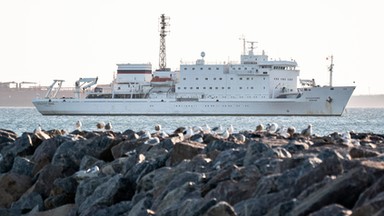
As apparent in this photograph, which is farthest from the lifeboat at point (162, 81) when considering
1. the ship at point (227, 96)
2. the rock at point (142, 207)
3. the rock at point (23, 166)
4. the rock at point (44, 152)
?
the rock at point (142, 207)

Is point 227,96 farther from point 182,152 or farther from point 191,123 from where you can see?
Answer: point 182,152

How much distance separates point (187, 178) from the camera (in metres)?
9.65

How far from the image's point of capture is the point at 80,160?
13320mm

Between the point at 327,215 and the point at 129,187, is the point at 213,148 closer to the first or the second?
the point at 129,187

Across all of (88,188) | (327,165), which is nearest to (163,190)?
(88,188)

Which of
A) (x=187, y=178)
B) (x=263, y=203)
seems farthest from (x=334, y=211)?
(x=187, y=178)

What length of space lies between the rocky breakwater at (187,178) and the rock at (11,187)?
0.01 meters

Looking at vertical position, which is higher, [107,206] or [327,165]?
[327,165]

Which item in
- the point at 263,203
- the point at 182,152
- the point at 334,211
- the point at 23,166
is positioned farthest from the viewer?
the point at 23,166

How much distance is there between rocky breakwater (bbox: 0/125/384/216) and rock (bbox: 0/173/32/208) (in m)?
0.01

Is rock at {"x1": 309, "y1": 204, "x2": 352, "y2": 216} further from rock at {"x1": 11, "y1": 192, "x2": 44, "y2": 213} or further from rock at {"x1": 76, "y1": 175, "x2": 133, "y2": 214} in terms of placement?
rock at {"x1": 11, "y1": 192, "x2": 44, "y2": 213}

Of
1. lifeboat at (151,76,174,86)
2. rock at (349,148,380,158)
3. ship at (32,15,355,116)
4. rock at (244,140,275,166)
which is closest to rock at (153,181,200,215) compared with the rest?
rock at (244,140,275,166)

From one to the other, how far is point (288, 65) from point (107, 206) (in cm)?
5808

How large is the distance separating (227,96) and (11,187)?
53.1 meters
